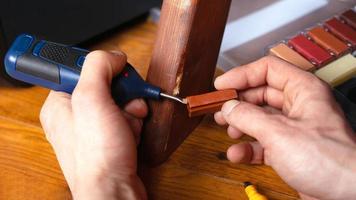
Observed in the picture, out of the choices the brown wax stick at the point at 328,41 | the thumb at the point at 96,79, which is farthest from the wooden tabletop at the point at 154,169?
the brown wax stick at the point at 328,41

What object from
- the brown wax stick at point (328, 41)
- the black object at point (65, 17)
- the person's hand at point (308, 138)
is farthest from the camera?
the brown wax stick at point (328, 41)

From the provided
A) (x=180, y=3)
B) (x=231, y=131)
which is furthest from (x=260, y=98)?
(x=180, y=3)

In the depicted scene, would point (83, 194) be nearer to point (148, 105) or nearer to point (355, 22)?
point (148, 105)

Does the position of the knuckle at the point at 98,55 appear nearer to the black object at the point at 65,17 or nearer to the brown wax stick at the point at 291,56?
the black object at the point at 65,17

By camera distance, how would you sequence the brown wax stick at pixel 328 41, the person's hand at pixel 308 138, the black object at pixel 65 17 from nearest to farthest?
the person's hand at pixel 308 138 < the black object at pixel 65 17 < the brown wax stick at pixel 328 41

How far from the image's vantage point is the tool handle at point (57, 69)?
0.45 m

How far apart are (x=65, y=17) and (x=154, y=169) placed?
0.25m

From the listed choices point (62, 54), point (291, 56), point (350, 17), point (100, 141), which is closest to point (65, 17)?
point (62, 54)

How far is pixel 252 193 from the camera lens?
0.46m

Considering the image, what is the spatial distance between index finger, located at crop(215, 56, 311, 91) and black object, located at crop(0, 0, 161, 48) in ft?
0.71

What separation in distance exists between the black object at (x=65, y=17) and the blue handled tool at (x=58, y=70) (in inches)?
1.6

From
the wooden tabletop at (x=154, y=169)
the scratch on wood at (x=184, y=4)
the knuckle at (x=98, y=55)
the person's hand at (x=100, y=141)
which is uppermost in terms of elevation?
the scratch on wood at (x=184, y=4)

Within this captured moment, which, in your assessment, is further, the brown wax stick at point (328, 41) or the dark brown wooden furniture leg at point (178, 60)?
the brown wax stick at point (328, 41)

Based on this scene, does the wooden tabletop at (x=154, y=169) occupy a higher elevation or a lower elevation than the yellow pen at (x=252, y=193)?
lower
